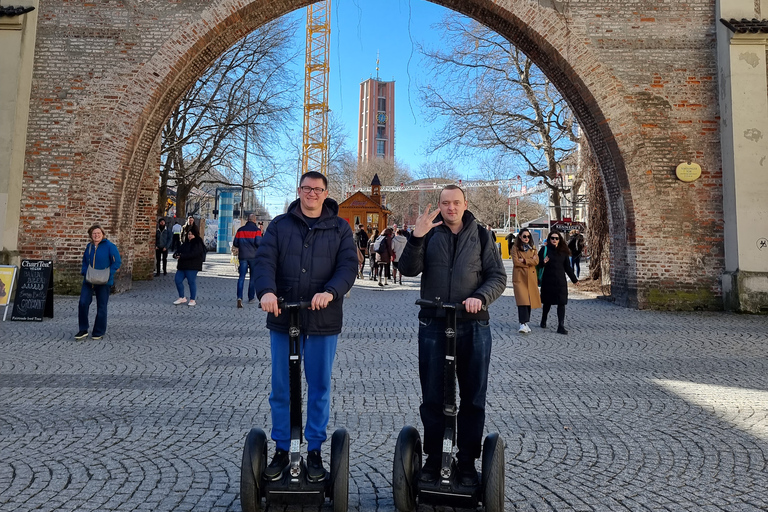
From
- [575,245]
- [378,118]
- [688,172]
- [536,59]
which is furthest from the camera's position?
[378,118]

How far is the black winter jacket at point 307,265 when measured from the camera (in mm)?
2941

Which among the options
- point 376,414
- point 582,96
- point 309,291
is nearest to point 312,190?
point 309,291

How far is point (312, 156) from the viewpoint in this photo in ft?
A: 169

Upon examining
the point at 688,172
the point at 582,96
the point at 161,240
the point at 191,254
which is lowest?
the point at 191,254

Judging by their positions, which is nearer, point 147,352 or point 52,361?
point 52,361

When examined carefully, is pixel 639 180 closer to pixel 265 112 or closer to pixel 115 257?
pixel 115 257

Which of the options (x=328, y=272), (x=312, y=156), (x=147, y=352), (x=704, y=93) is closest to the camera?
(x=328, y=272)

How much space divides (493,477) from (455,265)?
3.57 ft

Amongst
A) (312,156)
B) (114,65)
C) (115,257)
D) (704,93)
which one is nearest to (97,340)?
(115,257)

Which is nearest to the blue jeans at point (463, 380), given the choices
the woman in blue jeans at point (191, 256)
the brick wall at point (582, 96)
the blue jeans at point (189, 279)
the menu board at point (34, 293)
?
the menu board at point (34, 293)

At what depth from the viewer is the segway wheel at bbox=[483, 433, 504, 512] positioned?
8.91 ft

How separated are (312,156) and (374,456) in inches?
1951

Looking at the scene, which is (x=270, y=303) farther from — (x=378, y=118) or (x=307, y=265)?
(x=378, y=118)

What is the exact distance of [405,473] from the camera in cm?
279
